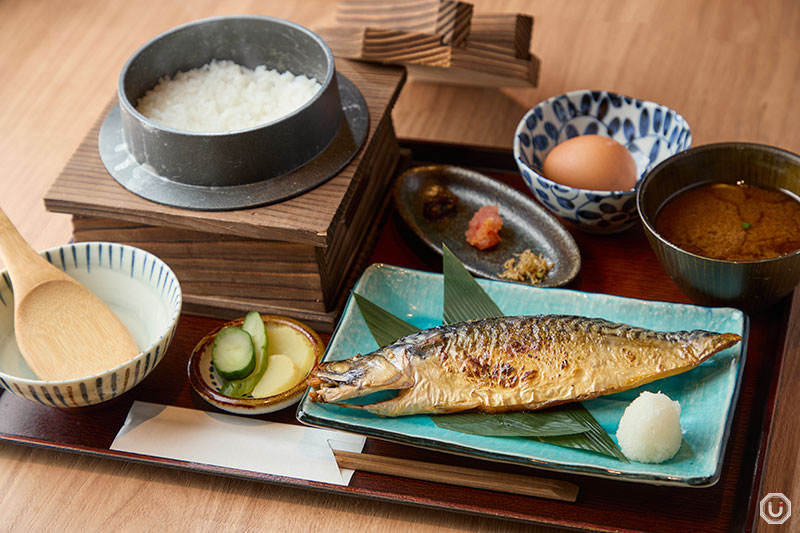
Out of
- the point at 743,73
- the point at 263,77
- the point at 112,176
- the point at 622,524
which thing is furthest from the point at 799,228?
the point at 112,176

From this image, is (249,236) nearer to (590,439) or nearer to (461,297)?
(461,297)

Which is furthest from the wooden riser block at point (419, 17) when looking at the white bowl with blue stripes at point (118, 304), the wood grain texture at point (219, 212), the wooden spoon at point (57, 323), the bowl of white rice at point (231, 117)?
the wooden spoon at point (57, 323)

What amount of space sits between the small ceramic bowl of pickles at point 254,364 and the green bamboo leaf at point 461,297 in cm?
23

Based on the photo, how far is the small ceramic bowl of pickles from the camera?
133 centimetres

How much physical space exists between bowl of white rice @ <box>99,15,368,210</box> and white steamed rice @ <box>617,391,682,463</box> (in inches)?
25.5

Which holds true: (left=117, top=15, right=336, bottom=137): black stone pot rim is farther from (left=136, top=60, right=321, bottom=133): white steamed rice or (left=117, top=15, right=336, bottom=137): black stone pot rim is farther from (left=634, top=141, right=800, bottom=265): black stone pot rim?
(left=634, top=141, right=800, bottom=265): black stone pot rim

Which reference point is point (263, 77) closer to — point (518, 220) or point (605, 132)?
point (518, 220)

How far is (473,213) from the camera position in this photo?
170 cm

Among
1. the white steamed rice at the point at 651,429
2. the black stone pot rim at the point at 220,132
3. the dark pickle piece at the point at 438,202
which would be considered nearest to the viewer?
the white steamed rice at the point at 651,429

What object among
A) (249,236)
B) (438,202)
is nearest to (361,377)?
Result: (249,236)

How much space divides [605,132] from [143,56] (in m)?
0.95

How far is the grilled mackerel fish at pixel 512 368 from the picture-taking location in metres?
1.24

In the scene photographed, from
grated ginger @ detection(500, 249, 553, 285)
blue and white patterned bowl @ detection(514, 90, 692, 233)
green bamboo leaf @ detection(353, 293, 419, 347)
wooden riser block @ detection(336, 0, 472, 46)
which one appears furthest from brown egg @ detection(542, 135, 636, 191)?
green bamboo leaf @ detection(353, 293, 419, 347)

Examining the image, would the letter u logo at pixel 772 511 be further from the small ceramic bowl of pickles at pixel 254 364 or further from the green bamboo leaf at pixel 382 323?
the small ceramic bowl of pickles at pixel 254 364
